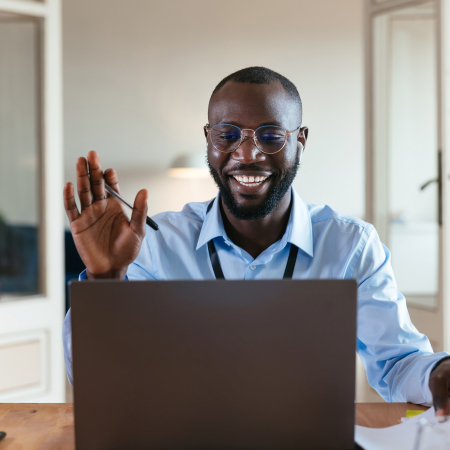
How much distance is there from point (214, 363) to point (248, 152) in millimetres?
742

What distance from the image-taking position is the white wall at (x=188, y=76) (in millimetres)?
3857

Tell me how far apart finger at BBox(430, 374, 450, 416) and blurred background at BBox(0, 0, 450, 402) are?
5.82 feet

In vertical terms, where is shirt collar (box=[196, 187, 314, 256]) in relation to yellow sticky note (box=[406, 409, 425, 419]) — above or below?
above

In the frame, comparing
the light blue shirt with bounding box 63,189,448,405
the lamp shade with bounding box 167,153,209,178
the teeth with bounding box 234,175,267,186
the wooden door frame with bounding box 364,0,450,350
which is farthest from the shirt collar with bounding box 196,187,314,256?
the lamp shade with bounding box 167,153,209,178

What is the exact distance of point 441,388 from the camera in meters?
0.79

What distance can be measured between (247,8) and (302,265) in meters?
3.24

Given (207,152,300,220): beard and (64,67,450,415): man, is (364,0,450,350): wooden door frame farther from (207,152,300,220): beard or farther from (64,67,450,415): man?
(207,152,300,220): beard

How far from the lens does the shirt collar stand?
1307mm

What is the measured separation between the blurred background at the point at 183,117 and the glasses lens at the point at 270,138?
144 cm

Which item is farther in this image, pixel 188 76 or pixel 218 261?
pixel 188 76

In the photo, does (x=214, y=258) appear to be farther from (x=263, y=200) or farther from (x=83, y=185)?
(x=83, y=185)

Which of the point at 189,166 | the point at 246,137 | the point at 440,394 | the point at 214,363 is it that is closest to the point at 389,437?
the point at 440,394

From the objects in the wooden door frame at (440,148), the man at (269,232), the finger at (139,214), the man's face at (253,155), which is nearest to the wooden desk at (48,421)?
the man at (269,232)

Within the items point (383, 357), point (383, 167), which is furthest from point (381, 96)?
point (383, 357)
